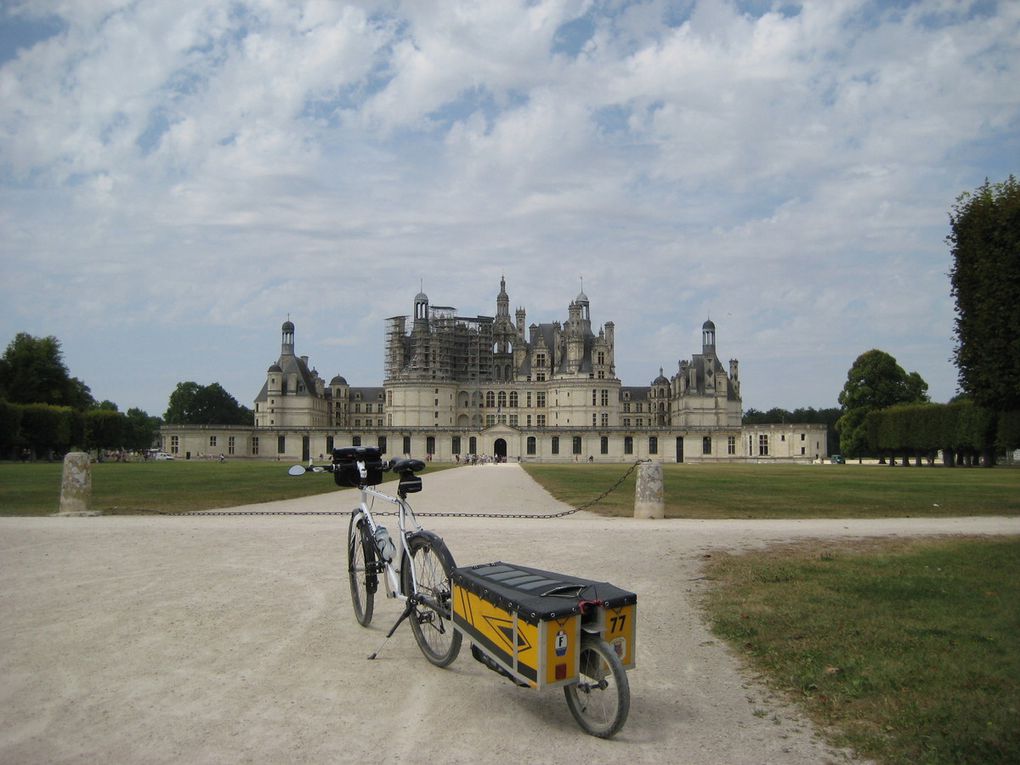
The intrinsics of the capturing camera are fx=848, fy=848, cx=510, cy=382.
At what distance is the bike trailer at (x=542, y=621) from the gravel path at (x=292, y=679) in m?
0.37

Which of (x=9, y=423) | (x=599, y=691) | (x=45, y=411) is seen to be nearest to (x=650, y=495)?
(x=599, y=691)

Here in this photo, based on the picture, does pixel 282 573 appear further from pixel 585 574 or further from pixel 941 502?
pixel 941 502

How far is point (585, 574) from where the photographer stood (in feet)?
30.7

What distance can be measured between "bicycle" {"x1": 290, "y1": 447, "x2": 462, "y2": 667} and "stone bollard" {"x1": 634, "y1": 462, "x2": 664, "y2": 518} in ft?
31.7

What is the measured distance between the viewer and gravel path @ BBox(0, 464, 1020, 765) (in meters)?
4.52

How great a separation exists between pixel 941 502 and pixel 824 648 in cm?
1692

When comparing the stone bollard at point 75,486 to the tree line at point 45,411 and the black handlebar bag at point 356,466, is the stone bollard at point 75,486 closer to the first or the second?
the black handlebar bag at point 356,466

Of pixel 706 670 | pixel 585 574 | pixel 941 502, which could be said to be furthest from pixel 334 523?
pixel 941 502

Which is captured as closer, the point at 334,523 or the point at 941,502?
the point at 334,523

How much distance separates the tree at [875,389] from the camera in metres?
74.1

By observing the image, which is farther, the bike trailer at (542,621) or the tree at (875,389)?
the tree at (875,389)

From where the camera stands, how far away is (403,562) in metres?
6.48

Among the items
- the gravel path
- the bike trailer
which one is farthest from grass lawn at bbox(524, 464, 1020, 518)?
the bike trailer

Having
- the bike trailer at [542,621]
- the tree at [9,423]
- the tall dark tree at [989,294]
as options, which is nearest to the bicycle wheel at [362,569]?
the bike trailer at [542,621]
